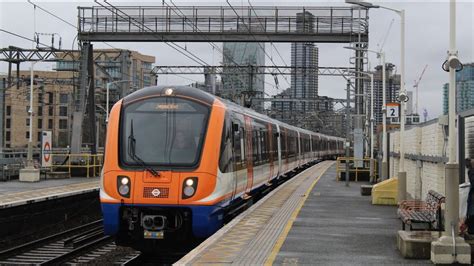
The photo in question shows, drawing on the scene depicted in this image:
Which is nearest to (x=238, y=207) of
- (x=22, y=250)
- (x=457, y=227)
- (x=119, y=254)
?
(x=119, y=254)

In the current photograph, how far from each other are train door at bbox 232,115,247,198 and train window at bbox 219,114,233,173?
16.9 inches

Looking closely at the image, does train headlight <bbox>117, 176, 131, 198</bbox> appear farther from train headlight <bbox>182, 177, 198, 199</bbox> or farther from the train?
train headlight <bbox>182, 177, 198, 199</bbox>

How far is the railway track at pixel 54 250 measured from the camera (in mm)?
12828

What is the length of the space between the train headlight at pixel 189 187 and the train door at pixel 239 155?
1953 mm

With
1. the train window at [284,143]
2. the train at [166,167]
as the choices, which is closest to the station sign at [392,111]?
the train window at [284,143]

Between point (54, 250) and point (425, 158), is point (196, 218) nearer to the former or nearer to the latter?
point (54, 250)

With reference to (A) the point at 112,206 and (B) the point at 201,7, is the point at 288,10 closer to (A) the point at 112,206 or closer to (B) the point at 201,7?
(B) the point at 201,7

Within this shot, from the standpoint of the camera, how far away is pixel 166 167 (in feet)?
36.3

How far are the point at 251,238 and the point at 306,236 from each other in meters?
1.08

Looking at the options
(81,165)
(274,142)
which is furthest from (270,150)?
(81,165)

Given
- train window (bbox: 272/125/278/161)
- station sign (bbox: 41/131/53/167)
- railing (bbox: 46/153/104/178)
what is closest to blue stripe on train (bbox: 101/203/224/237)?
train window (bbox: 272/125/278/161)

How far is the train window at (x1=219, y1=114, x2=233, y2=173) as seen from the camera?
458 inches

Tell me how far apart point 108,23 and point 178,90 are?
20.8 metres

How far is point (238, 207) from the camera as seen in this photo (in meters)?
14.2
